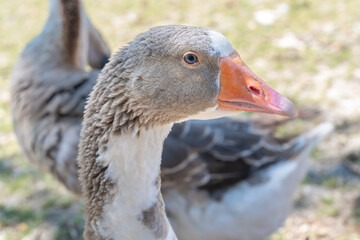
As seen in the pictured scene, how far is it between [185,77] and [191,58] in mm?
76

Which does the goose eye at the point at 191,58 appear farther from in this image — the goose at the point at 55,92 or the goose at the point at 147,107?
the goose at the point at 55,92

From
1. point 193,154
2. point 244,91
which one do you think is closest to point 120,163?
point 244,91

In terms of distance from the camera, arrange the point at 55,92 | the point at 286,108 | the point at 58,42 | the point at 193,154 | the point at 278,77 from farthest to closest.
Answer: the point at 278,77
the point at 58,42
the point at 55,92
the point at 193,154
the point at 286,108

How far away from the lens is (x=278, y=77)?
15.7ft

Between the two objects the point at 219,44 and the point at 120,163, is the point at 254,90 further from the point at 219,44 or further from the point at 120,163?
the point at 120,163

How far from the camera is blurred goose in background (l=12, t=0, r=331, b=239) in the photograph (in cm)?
302

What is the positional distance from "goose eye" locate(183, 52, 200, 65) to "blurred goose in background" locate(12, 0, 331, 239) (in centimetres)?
138

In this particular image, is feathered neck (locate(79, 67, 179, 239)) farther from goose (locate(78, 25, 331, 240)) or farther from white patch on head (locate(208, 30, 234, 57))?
white patch on head (locate(208, 30, 234, 57))

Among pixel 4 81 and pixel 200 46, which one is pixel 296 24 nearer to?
pixel 4 81

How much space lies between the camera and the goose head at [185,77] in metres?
1.63

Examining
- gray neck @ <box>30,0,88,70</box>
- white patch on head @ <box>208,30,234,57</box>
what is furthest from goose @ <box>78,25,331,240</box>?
gray neck @ <box>30,0,88,70</box>

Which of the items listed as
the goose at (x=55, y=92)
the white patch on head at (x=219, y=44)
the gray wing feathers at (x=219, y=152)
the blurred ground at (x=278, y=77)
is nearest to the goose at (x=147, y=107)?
the white patch on head at (x=219, y=44)

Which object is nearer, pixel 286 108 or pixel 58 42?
pixel 286 108

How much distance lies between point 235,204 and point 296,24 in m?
3.19
